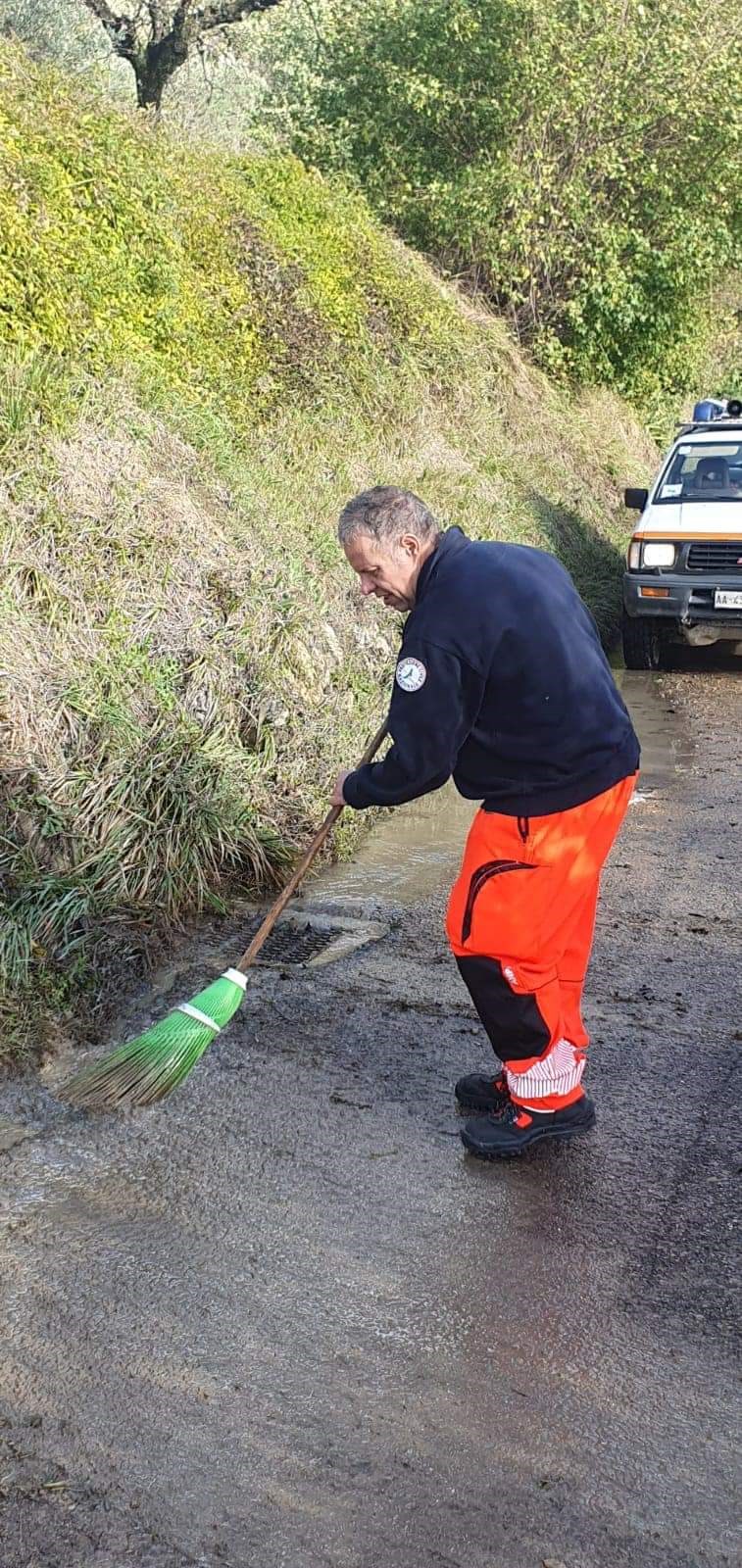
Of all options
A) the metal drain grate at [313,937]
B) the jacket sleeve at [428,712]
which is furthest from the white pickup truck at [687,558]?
the jacket sleeve at [428,712]

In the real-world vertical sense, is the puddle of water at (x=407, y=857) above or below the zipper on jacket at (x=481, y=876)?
below

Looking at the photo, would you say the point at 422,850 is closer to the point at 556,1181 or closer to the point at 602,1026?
the point at 602,1026

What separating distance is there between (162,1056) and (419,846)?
310cm

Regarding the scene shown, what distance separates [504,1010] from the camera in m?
3.96

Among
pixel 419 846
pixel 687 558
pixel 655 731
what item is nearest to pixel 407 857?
pixel 419 846

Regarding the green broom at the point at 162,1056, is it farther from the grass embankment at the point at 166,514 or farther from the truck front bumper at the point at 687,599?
the truck front bumper at the point at 687,599

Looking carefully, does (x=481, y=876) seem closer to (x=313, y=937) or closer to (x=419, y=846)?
(x=313, y=937)

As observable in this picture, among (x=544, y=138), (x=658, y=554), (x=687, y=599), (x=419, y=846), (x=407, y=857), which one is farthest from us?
(x=544, y=138)

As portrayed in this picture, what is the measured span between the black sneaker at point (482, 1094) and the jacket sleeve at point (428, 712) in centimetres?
101

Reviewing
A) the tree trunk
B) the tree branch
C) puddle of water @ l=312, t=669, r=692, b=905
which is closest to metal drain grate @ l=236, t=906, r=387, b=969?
puddle of water @ l=312, t=669, r=692, b=905

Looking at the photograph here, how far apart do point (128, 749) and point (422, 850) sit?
72.3 inches

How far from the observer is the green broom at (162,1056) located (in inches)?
166

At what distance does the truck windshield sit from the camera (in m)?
12.1

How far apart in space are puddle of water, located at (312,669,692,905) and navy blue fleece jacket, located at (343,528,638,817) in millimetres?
2462
